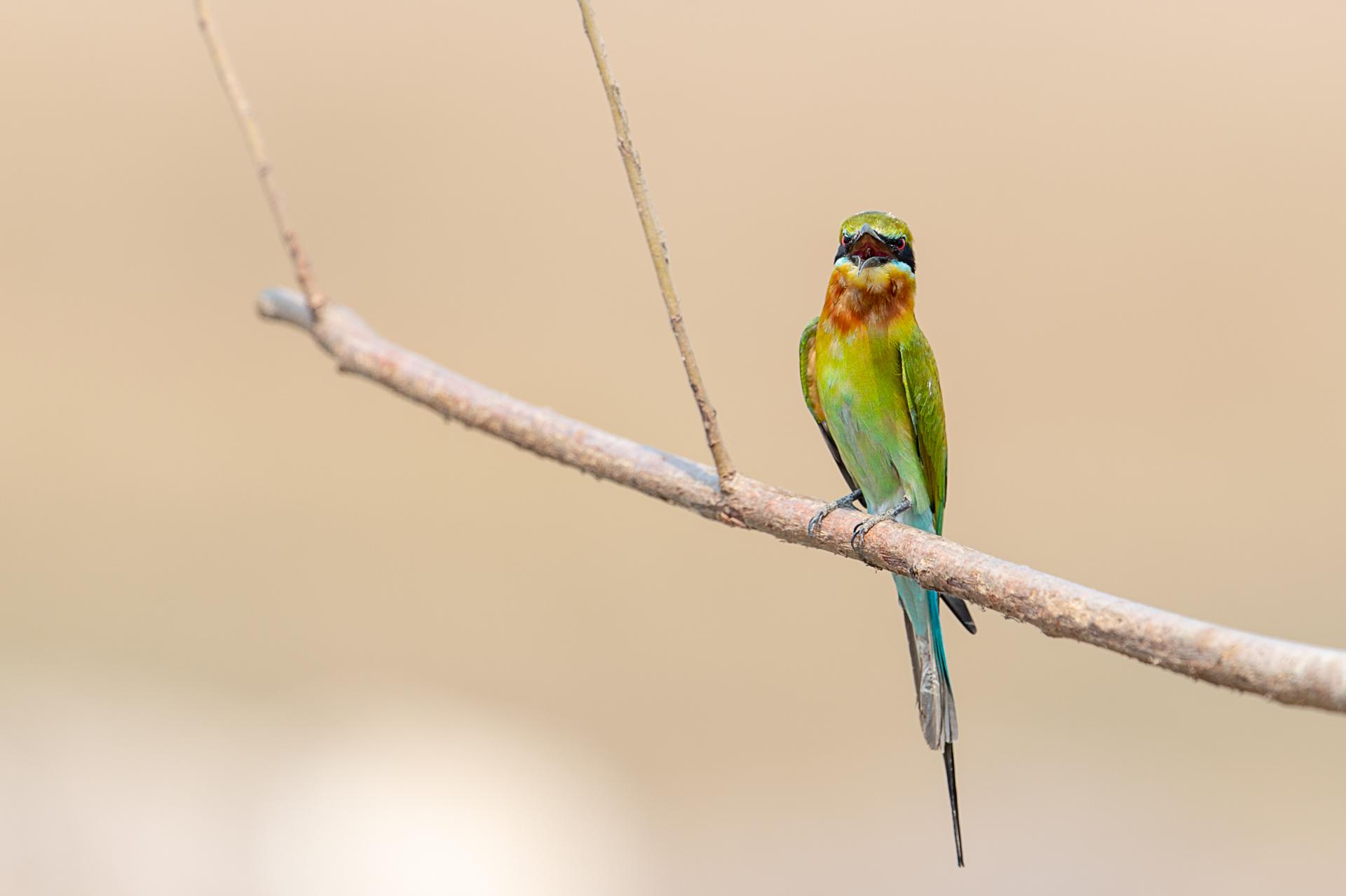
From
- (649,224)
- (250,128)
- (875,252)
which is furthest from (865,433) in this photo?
(250,128)

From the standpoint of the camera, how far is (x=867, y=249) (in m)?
1.47

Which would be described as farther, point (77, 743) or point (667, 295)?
point (77, 743)

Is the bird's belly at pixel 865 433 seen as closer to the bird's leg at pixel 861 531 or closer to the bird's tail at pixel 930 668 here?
the bird's tail at pixel 930 668

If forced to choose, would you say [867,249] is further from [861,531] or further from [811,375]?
[861,531]

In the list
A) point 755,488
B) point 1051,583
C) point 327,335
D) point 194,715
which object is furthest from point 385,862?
point 1051,583

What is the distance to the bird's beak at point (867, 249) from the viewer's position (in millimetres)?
1450

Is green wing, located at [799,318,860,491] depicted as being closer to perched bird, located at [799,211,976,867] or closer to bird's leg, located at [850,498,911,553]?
perched bird, located at [799,211,976,867]

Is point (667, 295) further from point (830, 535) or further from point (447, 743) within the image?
point (447, 743)

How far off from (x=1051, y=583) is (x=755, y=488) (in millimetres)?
358

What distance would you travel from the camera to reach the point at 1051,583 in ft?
3.09

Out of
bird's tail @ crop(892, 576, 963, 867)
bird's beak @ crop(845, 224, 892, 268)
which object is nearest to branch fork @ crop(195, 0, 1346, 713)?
bird's tail @ crop(892, 576, 963, 867)

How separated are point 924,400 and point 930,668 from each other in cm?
35

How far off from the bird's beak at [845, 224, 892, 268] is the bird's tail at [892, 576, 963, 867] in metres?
0.39

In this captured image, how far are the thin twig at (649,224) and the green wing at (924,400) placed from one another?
1.45 ft
